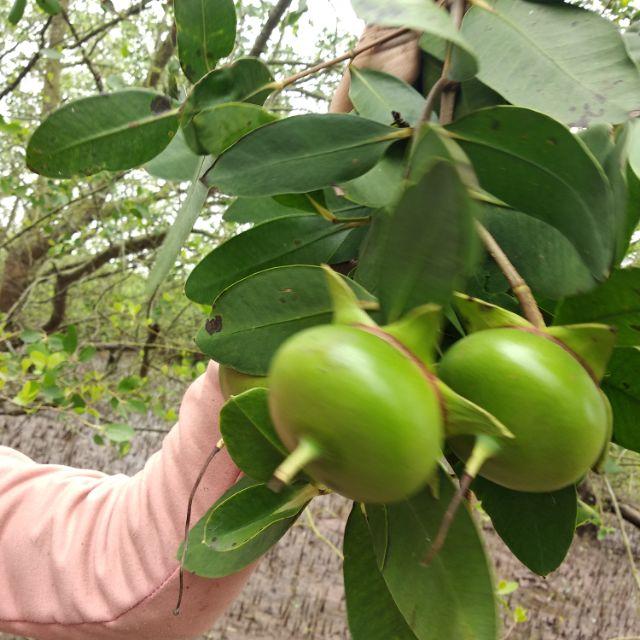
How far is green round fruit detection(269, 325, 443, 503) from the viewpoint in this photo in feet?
0.72

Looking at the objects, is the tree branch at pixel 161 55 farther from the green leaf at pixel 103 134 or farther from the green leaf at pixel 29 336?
the green leaf at pixel 103 134

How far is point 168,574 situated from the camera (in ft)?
2.67

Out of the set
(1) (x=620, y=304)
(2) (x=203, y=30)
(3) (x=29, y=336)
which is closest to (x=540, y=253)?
(1) (x=620, y=304)

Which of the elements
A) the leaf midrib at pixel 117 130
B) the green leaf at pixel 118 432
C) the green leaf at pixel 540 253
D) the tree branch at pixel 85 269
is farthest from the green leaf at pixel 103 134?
the tree branch at pixel 85 269

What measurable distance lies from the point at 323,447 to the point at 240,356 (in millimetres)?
163

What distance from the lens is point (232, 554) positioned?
0.44m

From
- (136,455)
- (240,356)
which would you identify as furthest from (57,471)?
(136,455)

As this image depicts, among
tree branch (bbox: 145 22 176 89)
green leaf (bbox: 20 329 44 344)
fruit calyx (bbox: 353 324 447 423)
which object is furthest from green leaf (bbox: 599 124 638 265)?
tree branch (bbox: 145 22 176 89)

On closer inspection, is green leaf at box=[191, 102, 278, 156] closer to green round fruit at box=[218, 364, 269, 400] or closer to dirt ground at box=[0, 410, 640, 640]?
green round fruit at box=[218, 364, 269, 400]

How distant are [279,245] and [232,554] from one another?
211mm

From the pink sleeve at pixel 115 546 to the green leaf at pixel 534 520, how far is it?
18.4 inches

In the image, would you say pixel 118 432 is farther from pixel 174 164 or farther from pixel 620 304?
pixel 620 304

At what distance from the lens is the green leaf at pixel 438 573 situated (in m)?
0.28

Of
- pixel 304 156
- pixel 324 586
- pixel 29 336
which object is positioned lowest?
pixel 324 586
